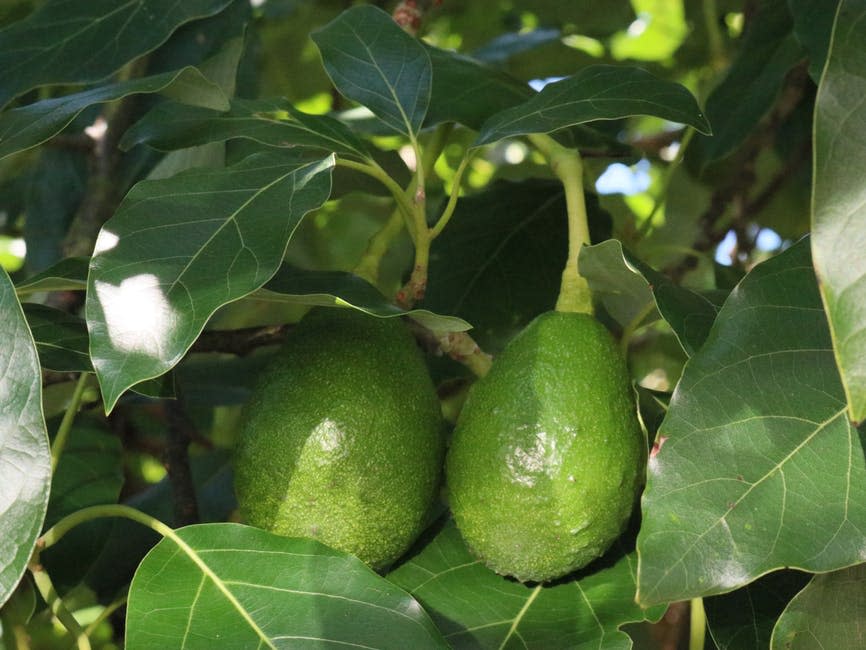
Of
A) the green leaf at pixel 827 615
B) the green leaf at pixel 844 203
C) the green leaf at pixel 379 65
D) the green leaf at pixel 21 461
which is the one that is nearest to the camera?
the green leaf at pixel 844 203

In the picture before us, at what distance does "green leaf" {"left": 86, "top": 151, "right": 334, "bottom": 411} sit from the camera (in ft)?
2.48

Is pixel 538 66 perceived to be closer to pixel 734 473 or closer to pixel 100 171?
pixel 100 171

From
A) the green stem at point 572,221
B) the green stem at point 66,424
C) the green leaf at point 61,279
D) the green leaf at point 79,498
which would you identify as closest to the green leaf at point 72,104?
the green leaf at point 61,279

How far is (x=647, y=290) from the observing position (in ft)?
3.23

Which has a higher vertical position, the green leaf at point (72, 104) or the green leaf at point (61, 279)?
the green leaf at point (72, 104)

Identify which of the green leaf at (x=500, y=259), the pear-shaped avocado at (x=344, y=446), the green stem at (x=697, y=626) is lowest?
the green stem at (x=697, y=626)

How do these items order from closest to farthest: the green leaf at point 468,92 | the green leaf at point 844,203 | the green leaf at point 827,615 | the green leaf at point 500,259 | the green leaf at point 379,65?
the green leaf at point 844,203, the green leaf at point 827,615, the green leaf at point 379,65, the green leaf at point 468,92, the green leaf at point 500,259

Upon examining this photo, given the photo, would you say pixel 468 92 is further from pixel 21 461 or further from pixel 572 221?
pixel 21 461

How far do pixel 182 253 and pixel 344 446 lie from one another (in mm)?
205

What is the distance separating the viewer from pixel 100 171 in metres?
1.68

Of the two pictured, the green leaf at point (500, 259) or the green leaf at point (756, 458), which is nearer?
the green leaf at point (756, 458)

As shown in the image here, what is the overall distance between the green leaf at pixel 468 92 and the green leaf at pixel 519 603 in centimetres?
50

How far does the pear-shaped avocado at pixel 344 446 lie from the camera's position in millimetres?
892

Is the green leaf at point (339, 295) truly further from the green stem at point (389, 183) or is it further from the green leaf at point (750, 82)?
the green leaf at point (750, 82)
